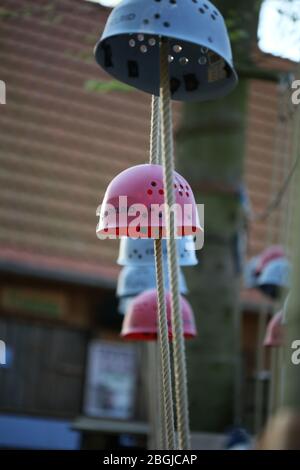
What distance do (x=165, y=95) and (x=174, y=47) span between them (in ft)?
1.40

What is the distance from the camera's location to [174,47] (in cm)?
251

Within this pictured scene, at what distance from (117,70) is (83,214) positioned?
775 centimetres

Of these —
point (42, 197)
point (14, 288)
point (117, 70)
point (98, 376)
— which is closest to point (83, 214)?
point (42, 197)

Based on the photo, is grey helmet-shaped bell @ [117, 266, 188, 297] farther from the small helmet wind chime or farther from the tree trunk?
the small helmet wind chime

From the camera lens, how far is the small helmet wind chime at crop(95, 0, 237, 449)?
206 cm

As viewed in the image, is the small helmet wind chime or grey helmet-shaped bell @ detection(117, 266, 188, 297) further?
grey helmet-shaped bell @ detection(117, 266, 188, 297)

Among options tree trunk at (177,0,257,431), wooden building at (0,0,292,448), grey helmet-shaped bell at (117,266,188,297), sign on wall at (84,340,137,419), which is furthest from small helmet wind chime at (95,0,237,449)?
sign on wall at (84,340,137,419)

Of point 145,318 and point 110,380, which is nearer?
point 145,318

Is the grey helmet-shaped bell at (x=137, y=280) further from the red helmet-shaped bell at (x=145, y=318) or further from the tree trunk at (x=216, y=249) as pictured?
the tree trunk at (x=216, y=249)

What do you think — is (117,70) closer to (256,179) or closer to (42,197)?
(42,197)

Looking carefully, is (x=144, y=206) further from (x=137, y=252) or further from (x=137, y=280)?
(x=137, y=280)

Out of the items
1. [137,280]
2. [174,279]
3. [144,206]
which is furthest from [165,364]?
[137,280]

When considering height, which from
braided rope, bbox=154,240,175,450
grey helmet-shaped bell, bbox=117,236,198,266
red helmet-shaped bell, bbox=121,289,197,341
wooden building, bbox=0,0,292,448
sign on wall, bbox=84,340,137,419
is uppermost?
wooden building, bbox=0,0,292,448
